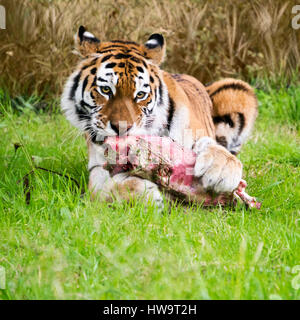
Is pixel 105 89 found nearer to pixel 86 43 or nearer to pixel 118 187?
pixel 86 43

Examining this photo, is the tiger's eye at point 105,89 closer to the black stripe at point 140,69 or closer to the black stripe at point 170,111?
the black stripe at point 140,69

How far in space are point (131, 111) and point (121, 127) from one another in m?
0.12

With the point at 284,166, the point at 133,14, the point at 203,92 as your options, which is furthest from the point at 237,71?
the point at 284,166

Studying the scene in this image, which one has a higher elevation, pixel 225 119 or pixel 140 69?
pixel 140 69

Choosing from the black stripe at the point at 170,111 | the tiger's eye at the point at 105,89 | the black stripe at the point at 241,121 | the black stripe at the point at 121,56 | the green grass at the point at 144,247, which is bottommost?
the green grass at the point at 144,247

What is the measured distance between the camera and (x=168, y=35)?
6254 millimetres

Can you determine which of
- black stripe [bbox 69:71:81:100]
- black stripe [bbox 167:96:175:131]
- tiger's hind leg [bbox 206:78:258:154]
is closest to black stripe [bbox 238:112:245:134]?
tiger's hind leg [bbox 206:78:258:154]

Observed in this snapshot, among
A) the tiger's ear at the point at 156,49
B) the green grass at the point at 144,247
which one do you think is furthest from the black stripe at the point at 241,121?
the tiger's ear at the point at 156,49

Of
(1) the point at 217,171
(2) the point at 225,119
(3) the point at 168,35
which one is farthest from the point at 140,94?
(3) the point at 168,35

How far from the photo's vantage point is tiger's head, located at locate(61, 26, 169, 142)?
3.00 metres

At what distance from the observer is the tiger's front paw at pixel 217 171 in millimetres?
2928

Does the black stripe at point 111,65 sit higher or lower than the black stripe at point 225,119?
higher
